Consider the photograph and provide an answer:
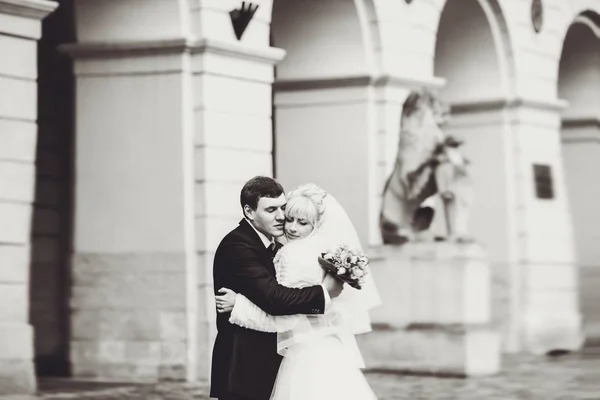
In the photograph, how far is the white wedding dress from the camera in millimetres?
6344

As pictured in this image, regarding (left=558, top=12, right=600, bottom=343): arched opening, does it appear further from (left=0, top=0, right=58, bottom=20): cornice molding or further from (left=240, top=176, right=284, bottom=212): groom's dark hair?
(left=240, top=176, right=284, bottom=212): groom's dark hair

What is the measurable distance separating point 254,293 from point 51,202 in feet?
33.4

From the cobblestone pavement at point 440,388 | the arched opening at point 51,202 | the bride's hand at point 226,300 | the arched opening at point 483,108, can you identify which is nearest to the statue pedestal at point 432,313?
the cobblestone pavement at point 440,388

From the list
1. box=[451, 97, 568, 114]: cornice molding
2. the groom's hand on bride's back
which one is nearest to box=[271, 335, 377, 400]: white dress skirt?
the groom's hand on bride's back

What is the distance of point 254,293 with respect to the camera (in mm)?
6184

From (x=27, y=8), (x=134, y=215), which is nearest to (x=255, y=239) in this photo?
(x=27, y=8)

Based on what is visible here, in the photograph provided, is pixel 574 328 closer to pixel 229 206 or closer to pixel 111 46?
pixel 229 206

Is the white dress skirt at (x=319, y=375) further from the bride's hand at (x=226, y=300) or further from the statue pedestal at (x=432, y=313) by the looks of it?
the statue pedestal at (x=432, y=313)

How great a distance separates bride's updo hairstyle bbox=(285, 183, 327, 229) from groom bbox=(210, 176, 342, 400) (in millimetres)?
63

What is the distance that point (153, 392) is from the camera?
1252 cm

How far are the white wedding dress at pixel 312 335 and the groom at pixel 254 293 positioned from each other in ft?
0.23

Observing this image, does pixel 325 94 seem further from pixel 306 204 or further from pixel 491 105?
pixel 306 204

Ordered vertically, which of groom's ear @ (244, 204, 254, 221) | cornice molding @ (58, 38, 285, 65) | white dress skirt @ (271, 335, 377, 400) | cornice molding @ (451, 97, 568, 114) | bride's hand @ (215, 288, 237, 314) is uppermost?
cornice molding @ (451, 97, 568, 114)

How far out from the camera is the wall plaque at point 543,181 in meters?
20.0
